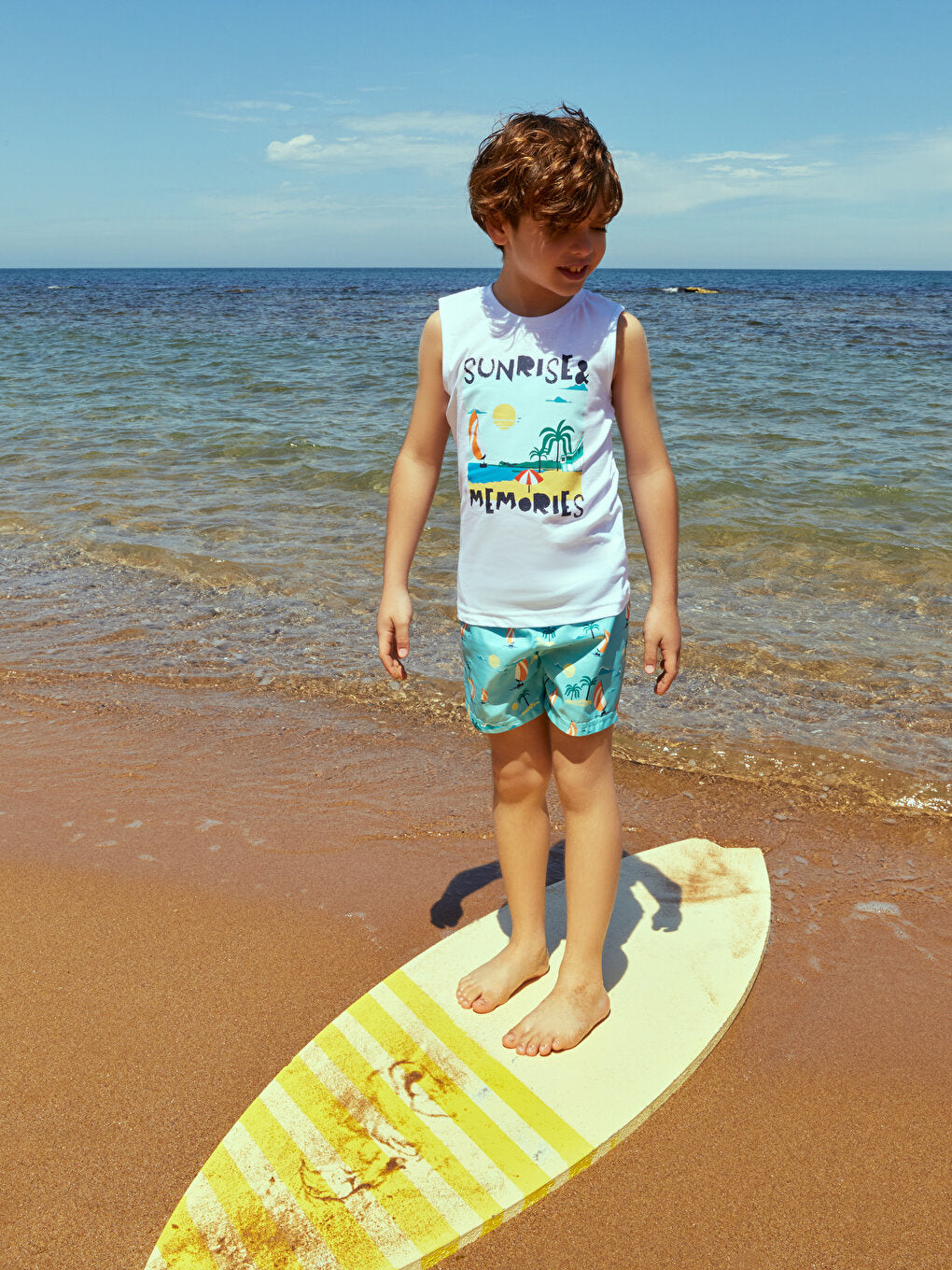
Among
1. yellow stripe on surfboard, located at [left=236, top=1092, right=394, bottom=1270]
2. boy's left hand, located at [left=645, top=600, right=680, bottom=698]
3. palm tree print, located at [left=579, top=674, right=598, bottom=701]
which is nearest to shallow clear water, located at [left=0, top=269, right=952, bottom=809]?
boy's left hand, located at [left=645, top=600, right=680, bottom=698]

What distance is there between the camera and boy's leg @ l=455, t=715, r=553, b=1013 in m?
2.14

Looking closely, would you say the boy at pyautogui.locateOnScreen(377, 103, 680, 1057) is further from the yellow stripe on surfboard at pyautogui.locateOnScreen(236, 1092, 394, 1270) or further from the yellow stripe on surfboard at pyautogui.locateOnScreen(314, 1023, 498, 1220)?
the yellow stripe on surfboard at pyautogui.locateOnScreen(236, 1092, 394, 1270)

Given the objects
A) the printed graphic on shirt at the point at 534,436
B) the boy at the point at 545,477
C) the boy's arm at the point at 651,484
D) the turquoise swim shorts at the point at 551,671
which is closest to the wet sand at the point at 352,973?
the boy at the point at 545,477

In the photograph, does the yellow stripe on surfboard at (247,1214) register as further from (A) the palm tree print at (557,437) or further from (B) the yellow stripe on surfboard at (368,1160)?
(A) the palm tree print at (557,437)

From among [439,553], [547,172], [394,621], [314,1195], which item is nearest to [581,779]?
[394,621]

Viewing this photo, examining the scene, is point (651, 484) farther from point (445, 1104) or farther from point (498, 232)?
point (445, 1104)

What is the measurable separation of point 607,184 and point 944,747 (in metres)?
2.61

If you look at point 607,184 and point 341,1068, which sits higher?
point 607,184

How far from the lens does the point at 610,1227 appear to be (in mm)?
1698

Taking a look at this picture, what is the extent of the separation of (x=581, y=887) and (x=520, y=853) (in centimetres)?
16

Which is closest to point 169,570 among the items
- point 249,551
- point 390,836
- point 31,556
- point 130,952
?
point 249,551

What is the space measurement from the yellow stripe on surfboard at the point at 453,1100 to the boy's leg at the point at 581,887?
0.61ft

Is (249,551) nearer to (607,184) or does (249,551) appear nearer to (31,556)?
(31,556)

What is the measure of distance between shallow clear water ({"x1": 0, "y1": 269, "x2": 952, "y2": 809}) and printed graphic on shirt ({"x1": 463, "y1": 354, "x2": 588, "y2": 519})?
1.83m
